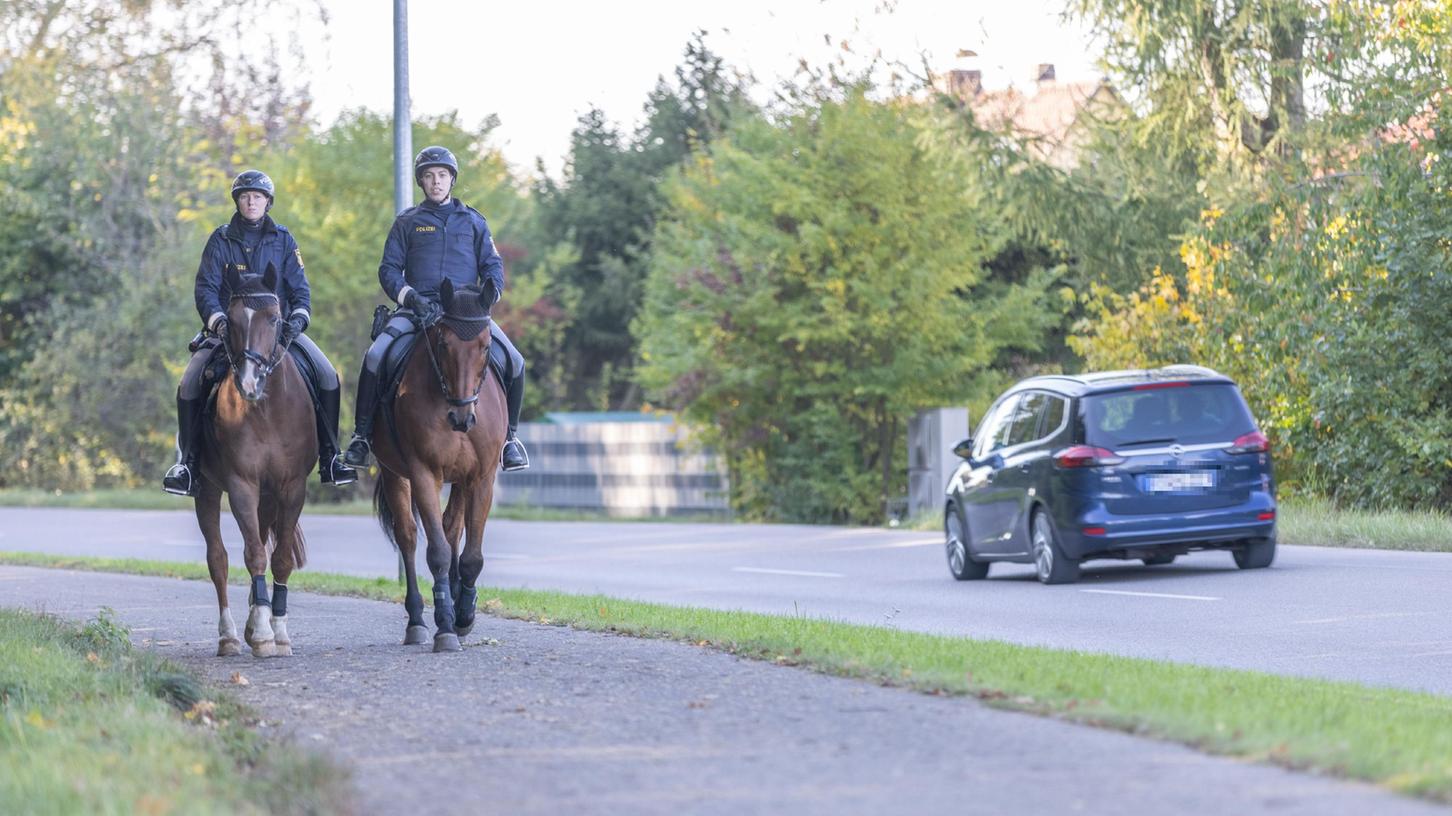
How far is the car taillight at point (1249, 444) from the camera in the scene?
55.8ft

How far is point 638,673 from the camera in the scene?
993 centimetres

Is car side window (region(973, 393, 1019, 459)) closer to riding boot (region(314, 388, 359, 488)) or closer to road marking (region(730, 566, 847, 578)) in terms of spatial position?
road marking (region(730, 566, 847, 578))

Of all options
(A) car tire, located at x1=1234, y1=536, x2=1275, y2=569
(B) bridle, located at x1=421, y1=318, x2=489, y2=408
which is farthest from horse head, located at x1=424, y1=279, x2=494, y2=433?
(A) car tire, located at x1=1234, y1=536, x2=1275, y2=569

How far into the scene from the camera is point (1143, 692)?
28.0 feet

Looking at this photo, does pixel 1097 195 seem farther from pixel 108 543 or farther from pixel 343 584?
pixel 343 584

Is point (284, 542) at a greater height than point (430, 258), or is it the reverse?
point (430, 258)

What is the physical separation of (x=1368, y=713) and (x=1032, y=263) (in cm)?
3123

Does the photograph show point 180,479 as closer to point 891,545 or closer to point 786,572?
point 786,572

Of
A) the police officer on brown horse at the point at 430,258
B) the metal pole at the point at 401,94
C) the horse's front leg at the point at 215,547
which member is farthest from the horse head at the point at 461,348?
the metal pole at the point at 401,94

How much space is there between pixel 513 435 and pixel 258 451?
1.65 metres

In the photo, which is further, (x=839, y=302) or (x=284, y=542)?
(x=839, y=302)

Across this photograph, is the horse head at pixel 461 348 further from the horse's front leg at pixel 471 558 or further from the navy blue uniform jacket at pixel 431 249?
the horse's front leg at pixel 471 558

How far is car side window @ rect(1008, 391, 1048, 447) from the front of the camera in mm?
17844

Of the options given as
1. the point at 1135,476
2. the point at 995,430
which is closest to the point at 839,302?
the point at 995,430
